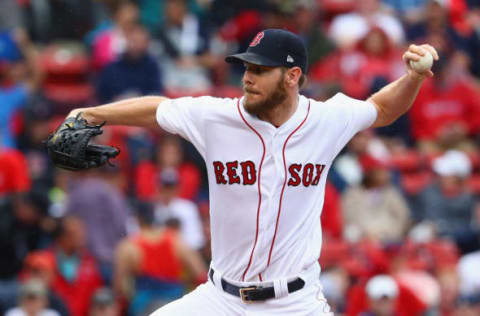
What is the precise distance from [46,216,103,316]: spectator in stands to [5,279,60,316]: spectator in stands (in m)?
0.38

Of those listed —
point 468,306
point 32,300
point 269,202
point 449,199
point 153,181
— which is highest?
point 269,202

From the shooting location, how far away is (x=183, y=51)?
12.8 m

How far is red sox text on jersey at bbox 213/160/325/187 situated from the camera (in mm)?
5422

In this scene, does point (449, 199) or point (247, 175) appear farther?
point (449, 199)

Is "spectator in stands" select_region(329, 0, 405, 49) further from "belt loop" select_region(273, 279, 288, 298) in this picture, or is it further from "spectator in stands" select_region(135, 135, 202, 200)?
"belt loop" select_region(273, 279, 288, 298)

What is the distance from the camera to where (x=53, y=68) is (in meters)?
12.4

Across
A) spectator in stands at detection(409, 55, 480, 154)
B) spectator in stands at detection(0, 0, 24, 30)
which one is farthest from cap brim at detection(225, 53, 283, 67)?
spectator in stands at detection(0, 0, 24, 30)

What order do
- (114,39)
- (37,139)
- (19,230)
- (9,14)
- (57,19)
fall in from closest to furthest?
1. (19,230)
2. (37,139)
3. (114,39)
4. (9,14)
5. (57,19)

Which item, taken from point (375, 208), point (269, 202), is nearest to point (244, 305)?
point (269, 202)

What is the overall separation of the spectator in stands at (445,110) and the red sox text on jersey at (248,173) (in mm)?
6971

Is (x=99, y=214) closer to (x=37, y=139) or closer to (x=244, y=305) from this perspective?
(x=37, y=139)

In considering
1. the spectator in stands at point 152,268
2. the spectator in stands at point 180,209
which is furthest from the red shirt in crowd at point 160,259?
the spectator in stands at point 180,209

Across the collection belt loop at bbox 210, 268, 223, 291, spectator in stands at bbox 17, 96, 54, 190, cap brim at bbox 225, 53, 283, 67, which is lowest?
belt loop at bbox 210, 268, 223, 291

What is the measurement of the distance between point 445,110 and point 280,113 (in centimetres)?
757
